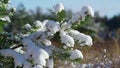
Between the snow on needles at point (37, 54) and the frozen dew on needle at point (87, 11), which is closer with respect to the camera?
the snow on needles at point (37, 54)

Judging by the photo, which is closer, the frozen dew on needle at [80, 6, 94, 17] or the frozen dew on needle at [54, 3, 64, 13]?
the frozen dew on needle at [80, 6, 94, 17]

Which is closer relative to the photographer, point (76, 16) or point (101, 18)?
point (76, 16)

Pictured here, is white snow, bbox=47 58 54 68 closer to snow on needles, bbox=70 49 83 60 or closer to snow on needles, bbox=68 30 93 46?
snow on needles, bbox=70 49 83 60

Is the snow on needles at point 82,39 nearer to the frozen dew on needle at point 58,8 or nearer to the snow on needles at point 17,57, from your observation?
the frozen dew on needle at point 58,8

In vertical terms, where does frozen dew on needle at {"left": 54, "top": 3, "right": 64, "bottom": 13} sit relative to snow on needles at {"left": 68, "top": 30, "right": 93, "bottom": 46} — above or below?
above

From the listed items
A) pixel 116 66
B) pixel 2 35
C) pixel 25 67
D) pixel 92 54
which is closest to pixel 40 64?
pixel 25 67

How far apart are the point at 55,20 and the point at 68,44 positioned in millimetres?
359

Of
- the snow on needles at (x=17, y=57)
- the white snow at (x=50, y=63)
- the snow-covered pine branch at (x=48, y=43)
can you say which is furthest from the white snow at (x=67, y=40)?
the snow on needles at (x=17, y=57)

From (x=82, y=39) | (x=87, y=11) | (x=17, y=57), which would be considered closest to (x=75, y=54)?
(x=82, y=39)

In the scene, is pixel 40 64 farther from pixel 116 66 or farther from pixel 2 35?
pixel 116 66

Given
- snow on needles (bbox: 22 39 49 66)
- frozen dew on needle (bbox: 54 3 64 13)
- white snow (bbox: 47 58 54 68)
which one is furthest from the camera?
frozen dew on needle (bbox: 54 3 64 13)

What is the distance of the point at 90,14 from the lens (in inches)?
169

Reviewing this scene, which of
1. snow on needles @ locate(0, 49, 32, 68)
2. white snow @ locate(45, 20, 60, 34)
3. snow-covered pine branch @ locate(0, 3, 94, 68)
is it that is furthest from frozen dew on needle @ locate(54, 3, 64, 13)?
snow on needles @ locate(0, 49, 32, 68)

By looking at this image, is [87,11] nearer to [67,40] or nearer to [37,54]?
[67,40]
